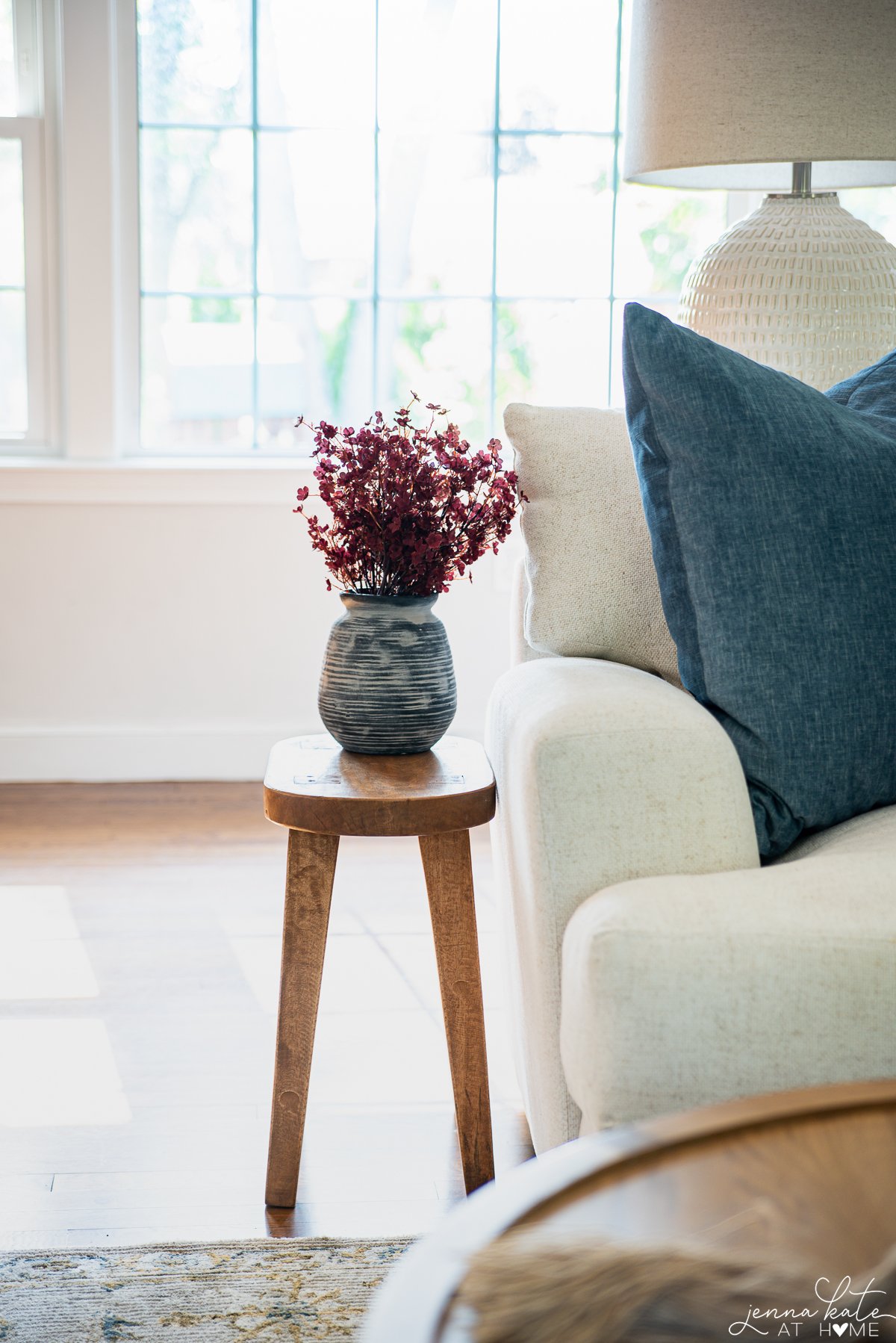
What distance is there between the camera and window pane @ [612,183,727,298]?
140 inches

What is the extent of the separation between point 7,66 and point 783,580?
2967 millimetres

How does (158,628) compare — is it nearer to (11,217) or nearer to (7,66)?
(11,217)

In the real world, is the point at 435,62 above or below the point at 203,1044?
above

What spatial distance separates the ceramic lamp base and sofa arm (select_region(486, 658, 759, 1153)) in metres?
1.02

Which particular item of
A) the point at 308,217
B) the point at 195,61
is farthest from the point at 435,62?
the point at 195,61

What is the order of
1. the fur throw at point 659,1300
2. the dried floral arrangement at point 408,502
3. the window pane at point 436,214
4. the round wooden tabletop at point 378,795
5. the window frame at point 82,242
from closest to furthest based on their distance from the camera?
the fur throw at point 659,1300 < the round wooden tabletop at point 378,795 < the dried floral arrangement at point 408,502 < the window frame at point 82,242 < the window pane at point 436,214

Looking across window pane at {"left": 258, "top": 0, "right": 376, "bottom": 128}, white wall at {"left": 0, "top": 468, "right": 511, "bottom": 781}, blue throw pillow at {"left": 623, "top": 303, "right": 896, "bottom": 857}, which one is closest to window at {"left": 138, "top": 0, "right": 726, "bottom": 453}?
window pane at {"left": 258, "top": 0, "right": 376, "bottom": 128}

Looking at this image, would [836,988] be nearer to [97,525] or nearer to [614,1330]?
[614,1330]

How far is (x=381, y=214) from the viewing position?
137 inches

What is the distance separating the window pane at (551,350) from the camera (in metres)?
3.58

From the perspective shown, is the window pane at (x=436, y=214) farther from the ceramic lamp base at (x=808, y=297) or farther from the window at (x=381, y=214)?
the ceramic lamp base at (x=808, y=297)

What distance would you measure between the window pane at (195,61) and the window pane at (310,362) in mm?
530

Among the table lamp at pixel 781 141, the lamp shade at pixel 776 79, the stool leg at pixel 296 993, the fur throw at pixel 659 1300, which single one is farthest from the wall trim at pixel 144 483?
the fur throw at pixel 659 1300

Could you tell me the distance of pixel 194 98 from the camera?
11.1 feet
